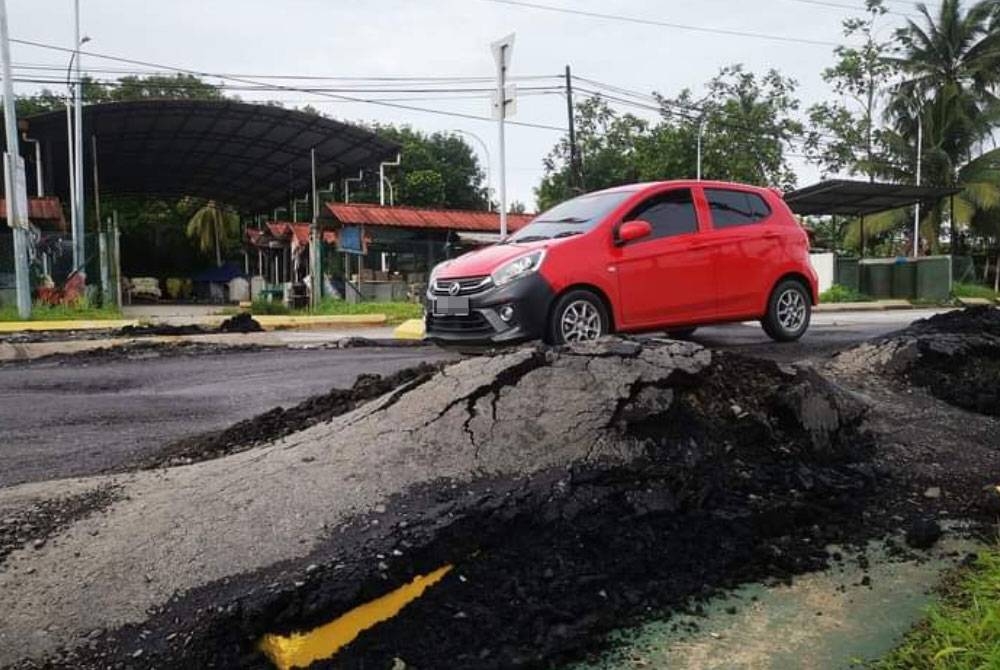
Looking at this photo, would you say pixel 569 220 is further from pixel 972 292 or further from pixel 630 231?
pixel 972 292

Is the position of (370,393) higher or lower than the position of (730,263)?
lower

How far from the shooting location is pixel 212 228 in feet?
144

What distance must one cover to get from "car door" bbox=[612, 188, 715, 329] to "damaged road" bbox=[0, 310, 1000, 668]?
281 cm

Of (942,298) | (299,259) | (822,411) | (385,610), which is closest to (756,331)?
(822,411)

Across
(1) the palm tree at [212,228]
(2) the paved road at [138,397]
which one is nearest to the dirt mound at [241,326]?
(2) the paved road at [138,397]

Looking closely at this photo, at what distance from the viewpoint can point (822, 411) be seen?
12.2 ft

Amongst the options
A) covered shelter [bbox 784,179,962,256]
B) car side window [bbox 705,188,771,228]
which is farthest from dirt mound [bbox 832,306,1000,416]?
covered shelter [bbox 784,179,962,256]

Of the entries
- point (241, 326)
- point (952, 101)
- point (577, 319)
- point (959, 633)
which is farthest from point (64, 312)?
point (952, 101)

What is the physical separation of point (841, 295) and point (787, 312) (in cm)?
1683

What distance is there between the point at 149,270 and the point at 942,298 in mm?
37098

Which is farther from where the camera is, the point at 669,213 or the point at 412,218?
the point at 412,218

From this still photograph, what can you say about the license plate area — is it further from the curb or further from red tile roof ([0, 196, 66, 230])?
red tile roof ([0, 196, 66, 230])

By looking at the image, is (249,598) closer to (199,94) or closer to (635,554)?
(635,554)

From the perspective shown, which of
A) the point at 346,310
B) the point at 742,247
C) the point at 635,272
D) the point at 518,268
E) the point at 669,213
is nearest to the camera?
the point at 518,268
